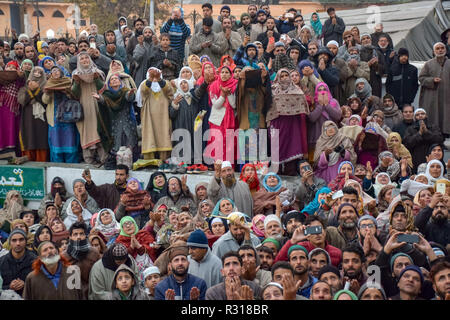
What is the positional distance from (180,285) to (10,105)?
5927 millimetres

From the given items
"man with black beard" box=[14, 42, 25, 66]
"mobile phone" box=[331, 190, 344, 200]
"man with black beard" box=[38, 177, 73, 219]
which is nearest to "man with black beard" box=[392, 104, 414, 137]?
"mobile phone" box=[331, 190, 344, 200]

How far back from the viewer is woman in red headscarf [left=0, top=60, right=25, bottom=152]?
1159 centimetres

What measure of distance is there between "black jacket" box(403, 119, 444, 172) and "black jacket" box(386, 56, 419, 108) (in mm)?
1661

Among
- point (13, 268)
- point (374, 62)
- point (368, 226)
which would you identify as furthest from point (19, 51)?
point (368, 226)

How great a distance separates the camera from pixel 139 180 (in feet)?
35.6

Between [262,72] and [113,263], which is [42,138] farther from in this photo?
[113,263]

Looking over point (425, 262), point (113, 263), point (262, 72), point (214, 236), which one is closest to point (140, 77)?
point (262, 72)

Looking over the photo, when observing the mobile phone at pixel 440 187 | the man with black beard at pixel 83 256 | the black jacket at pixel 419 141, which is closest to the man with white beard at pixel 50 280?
the man with black beard at pixel 83 256

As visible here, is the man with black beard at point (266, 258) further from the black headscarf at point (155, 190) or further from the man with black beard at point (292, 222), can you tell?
the black headscarf at point (155, 190)

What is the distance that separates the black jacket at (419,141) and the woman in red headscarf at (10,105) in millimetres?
5455

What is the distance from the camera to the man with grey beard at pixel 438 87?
12.1 metres

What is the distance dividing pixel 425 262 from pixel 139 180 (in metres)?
4.79

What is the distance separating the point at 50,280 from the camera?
23.4 ft

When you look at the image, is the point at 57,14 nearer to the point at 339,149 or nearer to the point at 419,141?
the point at 419,141
